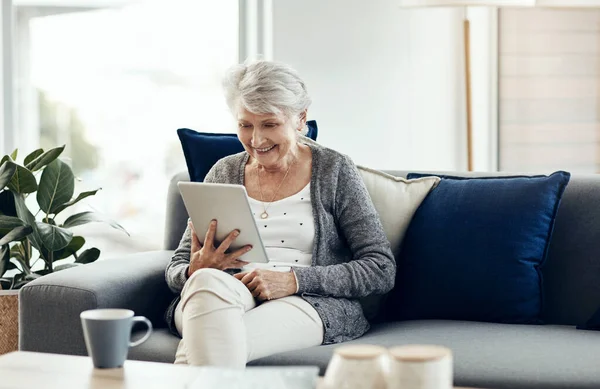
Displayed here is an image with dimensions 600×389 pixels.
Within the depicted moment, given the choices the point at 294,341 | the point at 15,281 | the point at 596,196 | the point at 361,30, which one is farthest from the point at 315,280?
the point at 361,30

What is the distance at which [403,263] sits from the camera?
244 centimetres

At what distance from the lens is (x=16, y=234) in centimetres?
269

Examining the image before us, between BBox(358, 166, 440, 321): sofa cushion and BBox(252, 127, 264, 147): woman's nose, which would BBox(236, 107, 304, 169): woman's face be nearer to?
BBox(252, 127, 264, 147): woman's nose

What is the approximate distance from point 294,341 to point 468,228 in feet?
1.93

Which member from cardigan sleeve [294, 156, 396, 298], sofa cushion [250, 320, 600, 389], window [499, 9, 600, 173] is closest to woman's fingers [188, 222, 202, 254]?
cardigan sleeve [294, 156, 396, 298]

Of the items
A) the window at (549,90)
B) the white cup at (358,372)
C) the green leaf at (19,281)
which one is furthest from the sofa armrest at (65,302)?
the window at (549,90)

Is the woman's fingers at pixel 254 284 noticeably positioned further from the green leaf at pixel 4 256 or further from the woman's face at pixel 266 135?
the green leaf at pixel 4 256

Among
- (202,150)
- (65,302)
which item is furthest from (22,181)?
(65,302)

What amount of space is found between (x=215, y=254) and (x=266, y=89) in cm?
46

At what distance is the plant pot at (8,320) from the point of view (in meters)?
2.74

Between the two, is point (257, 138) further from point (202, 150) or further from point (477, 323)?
point (477, 323)

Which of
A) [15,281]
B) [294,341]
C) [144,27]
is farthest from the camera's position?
[144,27]

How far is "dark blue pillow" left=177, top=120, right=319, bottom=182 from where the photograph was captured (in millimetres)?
2604

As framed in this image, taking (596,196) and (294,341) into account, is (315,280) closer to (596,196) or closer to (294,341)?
(294,341)
